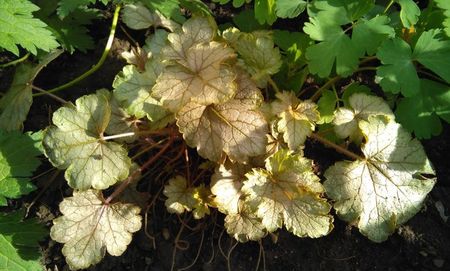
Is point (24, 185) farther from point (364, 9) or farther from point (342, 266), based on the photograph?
point (364, 9)

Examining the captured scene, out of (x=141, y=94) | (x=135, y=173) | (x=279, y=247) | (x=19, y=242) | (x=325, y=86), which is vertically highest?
(x=141, y=94)

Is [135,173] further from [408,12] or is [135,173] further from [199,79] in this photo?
[408,12]

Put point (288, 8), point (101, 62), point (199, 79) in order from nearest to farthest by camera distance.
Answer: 1. point (199, 79)
2. point (288, 8)
3. point (101, 62)

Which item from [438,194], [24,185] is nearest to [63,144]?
[24,185]

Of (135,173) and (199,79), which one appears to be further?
(135,173)

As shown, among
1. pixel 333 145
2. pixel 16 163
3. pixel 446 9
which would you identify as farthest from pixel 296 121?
pixel 16 163
